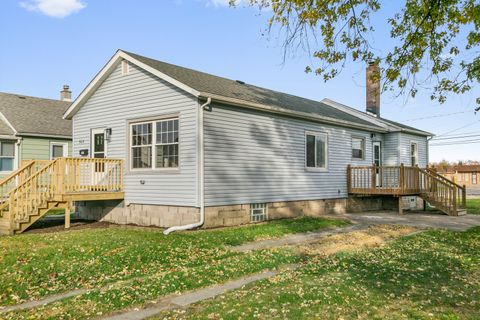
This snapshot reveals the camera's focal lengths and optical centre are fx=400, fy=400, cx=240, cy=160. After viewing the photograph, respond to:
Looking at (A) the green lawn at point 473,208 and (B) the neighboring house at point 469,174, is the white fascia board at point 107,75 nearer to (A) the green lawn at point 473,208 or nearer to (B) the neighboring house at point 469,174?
(A) the green lawn at point 473,208

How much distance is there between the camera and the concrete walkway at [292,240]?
909 cm

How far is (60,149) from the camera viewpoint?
20.8 meters

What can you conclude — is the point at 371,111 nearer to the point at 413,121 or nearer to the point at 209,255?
the point at 209,255

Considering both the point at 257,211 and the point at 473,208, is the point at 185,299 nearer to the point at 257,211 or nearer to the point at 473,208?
the point at 257,211

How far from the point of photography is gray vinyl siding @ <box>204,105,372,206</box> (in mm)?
11727

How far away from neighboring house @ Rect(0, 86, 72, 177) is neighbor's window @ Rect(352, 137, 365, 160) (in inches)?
559

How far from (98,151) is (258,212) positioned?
6.18 m

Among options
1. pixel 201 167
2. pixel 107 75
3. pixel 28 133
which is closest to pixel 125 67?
pixel 107 75

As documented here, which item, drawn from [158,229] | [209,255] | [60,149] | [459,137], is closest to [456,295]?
[209,255]

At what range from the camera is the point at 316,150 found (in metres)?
15.8

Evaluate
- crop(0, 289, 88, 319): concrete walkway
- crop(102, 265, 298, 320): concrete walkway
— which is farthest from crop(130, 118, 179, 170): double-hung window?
crop(0, 289, 88, 319): concrete walkway

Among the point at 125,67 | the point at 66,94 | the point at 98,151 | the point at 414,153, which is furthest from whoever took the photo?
the point at 66,94

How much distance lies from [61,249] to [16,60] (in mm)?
8968

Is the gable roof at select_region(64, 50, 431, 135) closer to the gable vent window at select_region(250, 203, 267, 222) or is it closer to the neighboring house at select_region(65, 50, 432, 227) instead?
the neighboring house at select_region(65, 50, 432, 227)
